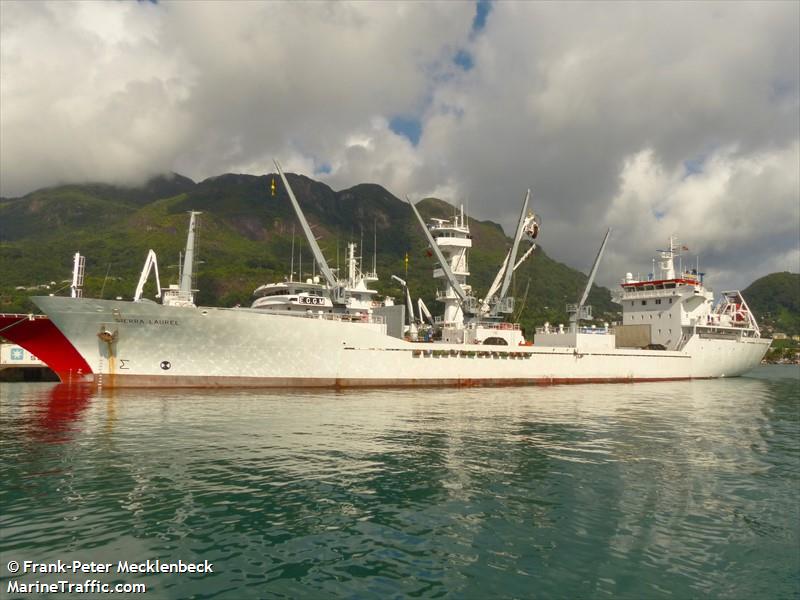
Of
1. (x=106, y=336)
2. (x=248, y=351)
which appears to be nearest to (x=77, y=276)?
(x=106, y=336)

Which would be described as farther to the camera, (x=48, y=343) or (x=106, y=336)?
(x=48, y=343)

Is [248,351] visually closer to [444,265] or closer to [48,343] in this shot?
[48,343]

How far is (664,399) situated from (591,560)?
27.3m

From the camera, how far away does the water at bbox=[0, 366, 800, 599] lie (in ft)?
23.6

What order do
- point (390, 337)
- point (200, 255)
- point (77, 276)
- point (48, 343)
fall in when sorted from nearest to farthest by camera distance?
point (77, 276) → point (48, 343) → point (390, 337) → point (200, 255)

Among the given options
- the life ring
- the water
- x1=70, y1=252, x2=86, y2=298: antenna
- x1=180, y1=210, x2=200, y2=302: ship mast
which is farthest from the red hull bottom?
the water

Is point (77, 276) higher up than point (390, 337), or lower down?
higher up

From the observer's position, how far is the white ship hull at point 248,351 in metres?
28.6

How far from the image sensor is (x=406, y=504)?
405 inches
